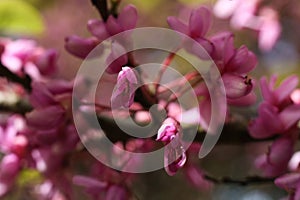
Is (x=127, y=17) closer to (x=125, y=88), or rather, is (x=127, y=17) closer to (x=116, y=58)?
(x=116, y=58)

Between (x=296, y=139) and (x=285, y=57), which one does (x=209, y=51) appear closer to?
(x=296, y=139)

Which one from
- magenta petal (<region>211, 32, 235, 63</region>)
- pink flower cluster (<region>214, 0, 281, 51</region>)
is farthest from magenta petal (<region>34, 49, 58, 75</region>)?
pink flower cluster (<region>214, 0, 281, 51</region>)

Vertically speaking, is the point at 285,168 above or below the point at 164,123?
below

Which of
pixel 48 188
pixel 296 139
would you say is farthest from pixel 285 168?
pixel 48 188

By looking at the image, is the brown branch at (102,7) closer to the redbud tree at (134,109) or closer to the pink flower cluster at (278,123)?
the redbud tree at (134,109)

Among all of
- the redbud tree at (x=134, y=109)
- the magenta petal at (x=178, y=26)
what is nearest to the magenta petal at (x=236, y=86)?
the redbud tree at (x=134, y=109)
